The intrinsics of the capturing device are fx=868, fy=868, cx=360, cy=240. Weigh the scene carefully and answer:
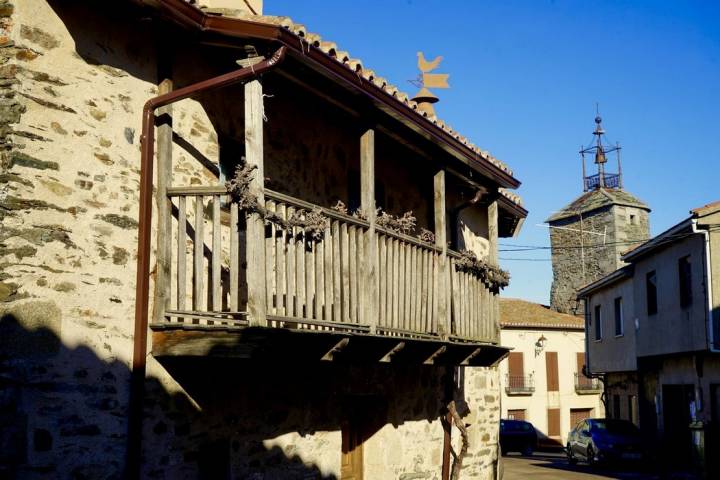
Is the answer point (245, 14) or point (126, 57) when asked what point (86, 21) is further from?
point (245, 14)

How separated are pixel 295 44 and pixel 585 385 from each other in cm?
3403

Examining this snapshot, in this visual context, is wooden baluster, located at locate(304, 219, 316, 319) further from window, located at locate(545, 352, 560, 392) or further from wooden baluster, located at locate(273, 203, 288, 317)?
window, located at locate(545, 352, 560, 392)

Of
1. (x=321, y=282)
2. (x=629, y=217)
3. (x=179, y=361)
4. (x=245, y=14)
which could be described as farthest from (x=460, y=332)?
(x=629, y=217)

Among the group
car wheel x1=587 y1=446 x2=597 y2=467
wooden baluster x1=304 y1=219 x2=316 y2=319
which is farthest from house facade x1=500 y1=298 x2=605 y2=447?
wooden baluster x1=304 y1=219 x2=316 y2=319

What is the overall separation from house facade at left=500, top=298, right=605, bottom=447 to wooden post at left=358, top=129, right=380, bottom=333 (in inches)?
1112

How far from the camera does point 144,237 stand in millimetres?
6629

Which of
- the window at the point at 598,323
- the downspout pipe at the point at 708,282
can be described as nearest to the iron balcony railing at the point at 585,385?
the window at the point at 598,323

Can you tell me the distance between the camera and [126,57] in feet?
22.0

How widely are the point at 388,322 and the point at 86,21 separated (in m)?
3.79

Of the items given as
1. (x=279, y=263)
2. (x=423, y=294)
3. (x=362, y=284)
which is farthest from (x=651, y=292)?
(x=279, y=263)

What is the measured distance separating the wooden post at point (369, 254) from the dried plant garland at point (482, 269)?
6.71 feet

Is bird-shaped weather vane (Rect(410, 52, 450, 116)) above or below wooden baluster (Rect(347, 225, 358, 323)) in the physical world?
above

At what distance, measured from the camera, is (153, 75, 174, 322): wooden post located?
6.74 meters

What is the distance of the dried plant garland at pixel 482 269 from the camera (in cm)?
993
